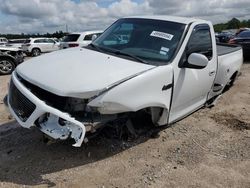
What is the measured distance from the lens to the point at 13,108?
4.01m

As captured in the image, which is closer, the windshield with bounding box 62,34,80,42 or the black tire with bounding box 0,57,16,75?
the black tire with bounding box 0,57,16,75

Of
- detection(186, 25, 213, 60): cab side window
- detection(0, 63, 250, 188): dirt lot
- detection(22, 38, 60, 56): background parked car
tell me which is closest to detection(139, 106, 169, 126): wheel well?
detection(0, 63, 250, 188): dirt lot

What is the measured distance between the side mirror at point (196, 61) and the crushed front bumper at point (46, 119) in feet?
6.27

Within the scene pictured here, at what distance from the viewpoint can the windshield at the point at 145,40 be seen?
446cm

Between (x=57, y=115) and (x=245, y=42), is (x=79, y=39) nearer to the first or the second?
(x=245, y=42)

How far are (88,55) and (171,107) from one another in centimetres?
138

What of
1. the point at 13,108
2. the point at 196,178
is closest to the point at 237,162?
the point at 196,178

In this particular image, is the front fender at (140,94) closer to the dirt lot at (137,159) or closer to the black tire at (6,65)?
the dirt lot at (137,159)

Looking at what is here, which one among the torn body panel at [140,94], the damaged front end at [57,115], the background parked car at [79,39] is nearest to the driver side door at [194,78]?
the torn body panel at [140,94]

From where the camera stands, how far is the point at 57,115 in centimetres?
342

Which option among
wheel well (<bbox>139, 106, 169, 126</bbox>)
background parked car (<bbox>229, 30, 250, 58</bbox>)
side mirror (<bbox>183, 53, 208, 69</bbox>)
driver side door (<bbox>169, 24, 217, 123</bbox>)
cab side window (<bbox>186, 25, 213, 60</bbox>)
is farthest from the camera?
background parked car (<bbox>229, 30, 250, 58</bbox>)

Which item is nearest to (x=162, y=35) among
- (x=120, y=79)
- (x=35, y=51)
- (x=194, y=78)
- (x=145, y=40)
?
(x=145, y=40)

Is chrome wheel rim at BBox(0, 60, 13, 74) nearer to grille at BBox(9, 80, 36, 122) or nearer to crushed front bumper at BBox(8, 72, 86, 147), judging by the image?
grille at BBox(9, 80, 36, 122)

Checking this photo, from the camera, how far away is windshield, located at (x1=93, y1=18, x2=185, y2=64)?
4457mm
